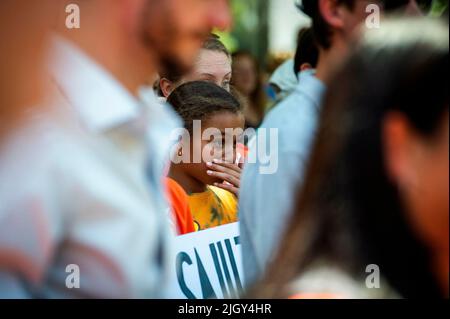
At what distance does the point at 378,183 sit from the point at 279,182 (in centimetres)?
76

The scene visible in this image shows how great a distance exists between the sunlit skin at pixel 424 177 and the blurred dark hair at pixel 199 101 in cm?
214

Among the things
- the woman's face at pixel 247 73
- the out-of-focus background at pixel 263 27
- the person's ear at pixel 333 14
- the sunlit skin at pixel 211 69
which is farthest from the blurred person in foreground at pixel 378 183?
the out-of-focus background at pixel 263 27

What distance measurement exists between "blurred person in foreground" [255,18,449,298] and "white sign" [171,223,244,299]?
1.30m

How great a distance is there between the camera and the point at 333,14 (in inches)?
96.0

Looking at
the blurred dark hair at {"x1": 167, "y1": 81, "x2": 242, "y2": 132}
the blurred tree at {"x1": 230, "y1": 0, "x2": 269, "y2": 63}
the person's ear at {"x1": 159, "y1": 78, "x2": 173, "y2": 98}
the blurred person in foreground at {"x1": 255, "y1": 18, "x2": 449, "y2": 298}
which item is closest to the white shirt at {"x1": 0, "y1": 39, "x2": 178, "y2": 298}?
the blurred person in foreground at {"x1": 255, "y1": 18, "x2": 449, "y2": 298}

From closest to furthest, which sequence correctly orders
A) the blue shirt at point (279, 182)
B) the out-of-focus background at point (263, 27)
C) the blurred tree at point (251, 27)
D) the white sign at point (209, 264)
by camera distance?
the blue shirt at point (279, 182), the white sign at point (209, 264), the out-of-focus background at point (263, 27), the blurred tree at point (251, 27)

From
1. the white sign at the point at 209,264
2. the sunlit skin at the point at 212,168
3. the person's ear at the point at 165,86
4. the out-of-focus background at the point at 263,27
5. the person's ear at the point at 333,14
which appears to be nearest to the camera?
the person's ear at the point at 333,14

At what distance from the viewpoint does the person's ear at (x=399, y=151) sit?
1583mm

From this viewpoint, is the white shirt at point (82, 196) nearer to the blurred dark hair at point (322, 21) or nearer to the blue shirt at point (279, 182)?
the blue shirt at point (279, 182)

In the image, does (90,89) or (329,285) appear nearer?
(329,285)

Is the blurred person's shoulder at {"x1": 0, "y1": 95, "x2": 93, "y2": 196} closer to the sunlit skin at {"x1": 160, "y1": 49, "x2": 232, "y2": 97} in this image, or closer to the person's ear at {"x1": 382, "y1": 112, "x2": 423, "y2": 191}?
the person's ear at {"x1": 382, "y1": 112, "x2": 423, "y2": 191}

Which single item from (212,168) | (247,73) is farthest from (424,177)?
(247,73)

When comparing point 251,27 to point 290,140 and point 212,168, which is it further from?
point 290,140
